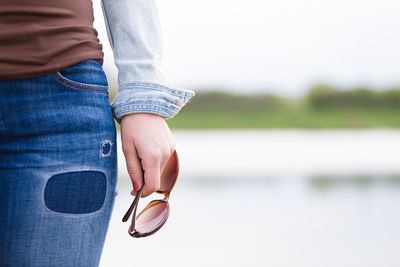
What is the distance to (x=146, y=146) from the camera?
685 millimetres

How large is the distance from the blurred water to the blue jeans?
72.9 inches

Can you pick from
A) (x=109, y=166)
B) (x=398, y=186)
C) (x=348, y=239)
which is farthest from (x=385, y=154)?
(x=109, y=166)

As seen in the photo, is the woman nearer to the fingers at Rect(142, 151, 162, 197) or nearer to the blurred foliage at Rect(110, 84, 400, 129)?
the fingers at Rect(142, 151, 162, 197)

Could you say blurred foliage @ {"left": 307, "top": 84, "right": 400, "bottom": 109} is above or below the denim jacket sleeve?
below

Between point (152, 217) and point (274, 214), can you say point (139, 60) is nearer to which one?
point (152, 217)

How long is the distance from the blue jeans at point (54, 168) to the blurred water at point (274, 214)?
185 centimetres

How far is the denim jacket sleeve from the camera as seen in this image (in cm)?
71

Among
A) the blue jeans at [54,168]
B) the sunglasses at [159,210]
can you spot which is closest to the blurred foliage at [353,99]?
the sunglasses at [159,210]

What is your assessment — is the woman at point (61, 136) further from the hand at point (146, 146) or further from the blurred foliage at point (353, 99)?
the blurred foliage at point (353, 99)

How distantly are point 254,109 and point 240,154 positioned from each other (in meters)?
6.98

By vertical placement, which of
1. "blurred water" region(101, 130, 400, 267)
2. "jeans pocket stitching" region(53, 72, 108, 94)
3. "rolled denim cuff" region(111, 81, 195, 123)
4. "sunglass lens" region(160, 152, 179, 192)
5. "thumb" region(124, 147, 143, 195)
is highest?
"jeans pocket stitching" region(53, 72, 108, 94)

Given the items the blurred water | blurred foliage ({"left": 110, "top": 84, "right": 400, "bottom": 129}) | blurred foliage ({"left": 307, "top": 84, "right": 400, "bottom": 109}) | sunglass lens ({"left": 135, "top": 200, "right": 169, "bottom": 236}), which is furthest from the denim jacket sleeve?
blurred foliage ({"left": 307, "top": 84, "right": 400, "bottom": 109})

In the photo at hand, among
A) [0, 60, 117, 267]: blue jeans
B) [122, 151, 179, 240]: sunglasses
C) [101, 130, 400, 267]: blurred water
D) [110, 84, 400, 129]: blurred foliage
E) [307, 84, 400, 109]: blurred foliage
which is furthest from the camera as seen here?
[307, 84, 400, 109]: blurred foliage

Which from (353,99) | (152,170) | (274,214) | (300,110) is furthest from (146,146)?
(353,99)
